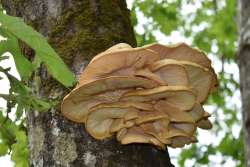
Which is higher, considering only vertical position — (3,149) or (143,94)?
(143,94)

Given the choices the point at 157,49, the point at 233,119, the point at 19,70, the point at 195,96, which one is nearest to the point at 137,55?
the point at 157,49

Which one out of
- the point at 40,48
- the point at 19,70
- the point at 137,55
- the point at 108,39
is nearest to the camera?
the point at 40,48

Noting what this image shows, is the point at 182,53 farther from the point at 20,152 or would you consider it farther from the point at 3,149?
the point at 3,149

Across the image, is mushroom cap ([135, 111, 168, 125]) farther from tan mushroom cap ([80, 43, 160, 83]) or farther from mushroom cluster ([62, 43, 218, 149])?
tan mushroom cap ([80, 43, 160, 83])

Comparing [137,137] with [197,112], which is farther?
[197,112]

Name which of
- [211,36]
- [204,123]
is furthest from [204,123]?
[211,36]

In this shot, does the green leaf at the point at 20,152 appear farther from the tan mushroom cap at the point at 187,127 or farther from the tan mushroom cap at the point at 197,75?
the tan mushroom cap at the point at 197,75

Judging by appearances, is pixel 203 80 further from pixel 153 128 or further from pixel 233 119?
pixel 233 119
